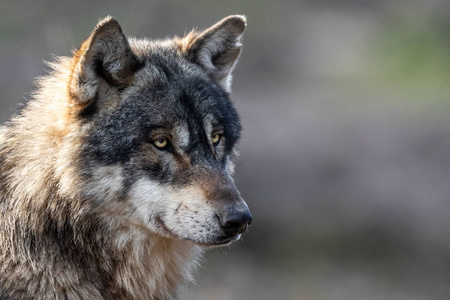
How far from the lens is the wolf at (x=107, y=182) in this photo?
4188mm

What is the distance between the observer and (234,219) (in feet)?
13.3

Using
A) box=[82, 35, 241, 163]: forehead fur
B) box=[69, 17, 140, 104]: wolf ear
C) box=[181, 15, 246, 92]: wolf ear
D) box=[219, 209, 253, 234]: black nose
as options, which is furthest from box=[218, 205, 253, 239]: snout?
box=[181, 15, 246, 92]: wolf ear

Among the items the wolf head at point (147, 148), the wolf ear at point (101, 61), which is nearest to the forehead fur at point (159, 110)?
the wolf head at point (147, 148)

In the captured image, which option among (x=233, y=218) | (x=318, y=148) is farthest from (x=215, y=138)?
(x=318, y=148)

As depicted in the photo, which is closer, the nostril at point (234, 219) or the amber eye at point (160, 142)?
the nostril at point (234, 219)

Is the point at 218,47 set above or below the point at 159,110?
above

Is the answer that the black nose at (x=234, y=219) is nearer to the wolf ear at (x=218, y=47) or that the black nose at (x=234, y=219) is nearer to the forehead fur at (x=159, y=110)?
the forehead fur at (x=159, y=110)

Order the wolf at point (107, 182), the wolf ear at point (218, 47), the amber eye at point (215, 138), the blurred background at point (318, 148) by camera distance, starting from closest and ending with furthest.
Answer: the wolf at point (107, 182)
the amber eye at point (215, 138)
the wolf ear at point (218, 47)
the blurred background at point (318, 148)

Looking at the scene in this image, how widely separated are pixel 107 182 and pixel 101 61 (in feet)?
2.34

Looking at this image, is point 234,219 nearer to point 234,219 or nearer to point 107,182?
point 234,219

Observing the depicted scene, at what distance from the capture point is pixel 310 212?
10805mm

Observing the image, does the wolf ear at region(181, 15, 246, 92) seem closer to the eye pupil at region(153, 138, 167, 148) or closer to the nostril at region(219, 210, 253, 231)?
the eye pupil at region(153, 138, 167, 148)

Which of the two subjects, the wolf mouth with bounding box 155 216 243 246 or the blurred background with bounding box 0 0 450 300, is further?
the blurred background with bounding box 0 0 450 300

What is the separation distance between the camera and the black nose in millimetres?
4051
